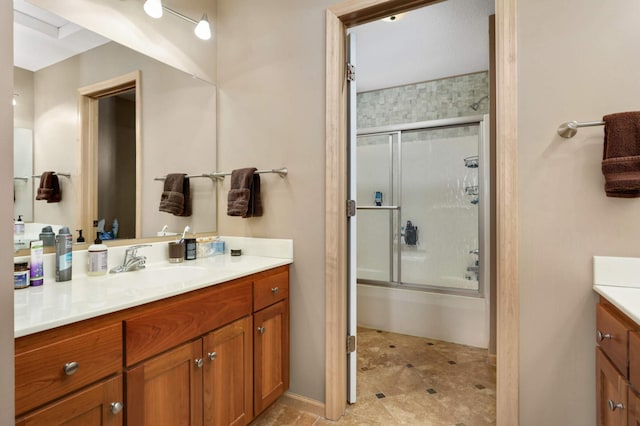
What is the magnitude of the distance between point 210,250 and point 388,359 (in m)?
1.59

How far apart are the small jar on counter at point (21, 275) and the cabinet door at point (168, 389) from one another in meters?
0.58

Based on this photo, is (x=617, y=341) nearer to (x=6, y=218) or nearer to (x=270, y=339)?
(x=270, y=339)

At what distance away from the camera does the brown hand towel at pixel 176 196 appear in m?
1.86

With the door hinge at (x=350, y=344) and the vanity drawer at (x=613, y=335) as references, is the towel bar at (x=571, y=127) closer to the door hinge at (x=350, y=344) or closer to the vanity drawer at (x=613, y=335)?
the vanity drawer at (x=613, y=335)

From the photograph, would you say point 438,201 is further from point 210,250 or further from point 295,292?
point 210,250

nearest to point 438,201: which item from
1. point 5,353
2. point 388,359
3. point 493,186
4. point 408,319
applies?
point 493,186

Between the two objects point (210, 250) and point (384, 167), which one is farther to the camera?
point (384, 167)

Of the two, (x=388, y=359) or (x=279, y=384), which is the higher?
(x=279, y=384)

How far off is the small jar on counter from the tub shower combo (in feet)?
8.43

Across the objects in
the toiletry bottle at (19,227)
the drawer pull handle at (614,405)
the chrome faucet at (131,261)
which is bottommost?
the drawer pull handle at (614,405)

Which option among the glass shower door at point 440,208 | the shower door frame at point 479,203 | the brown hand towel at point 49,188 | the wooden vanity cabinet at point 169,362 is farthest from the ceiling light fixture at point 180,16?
the glass shower door at point 440,208

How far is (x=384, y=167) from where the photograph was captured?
335 centimetres

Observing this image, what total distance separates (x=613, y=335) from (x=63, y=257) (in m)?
2.09

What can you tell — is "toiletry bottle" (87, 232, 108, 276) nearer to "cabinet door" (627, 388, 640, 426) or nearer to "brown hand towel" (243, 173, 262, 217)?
"brown hand towel" (243, 173, 262, 217)
